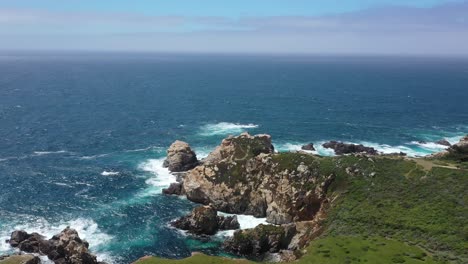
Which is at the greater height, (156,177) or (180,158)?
(180,158)

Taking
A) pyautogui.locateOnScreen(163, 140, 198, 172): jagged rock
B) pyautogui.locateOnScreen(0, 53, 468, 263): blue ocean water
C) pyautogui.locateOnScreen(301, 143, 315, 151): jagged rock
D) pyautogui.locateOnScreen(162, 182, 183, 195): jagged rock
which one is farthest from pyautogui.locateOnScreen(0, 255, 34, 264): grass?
pyautogui.locateOnScreen(301, 143, 315, 151): jagged rock

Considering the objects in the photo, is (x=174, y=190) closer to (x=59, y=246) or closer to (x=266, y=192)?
(x=266, y=192)

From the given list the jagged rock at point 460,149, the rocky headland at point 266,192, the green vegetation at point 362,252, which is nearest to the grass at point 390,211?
the green vegetation at point 362,252

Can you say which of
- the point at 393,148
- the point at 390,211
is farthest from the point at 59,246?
the point at 393,148

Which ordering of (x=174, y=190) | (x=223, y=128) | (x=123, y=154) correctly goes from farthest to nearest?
(x=223, y=128) < (x=123, y=154) < (x=174, y=190)

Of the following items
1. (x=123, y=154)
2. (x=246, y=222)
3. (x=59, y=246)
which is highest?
(x=123, y=154)

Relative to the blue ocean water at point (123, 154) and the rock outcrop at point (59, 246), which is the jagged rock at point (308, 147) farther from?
the rock outcrop at point (59, 246)

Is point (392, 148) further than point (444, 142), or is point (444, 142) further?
point (444, 142)
